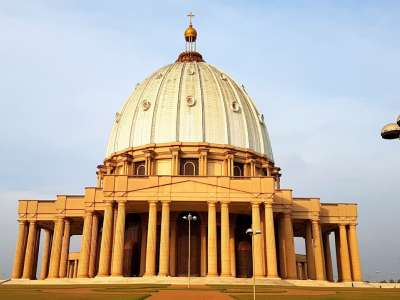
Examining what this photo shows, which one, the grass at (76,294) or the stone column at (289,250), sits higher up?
the stone column at (289,250)

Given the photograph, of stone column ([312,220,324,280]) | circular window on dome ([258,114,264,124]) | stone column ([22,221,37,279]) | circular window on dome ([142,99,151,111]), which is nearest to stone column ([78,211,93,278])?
stone column ([22,221,37,279])

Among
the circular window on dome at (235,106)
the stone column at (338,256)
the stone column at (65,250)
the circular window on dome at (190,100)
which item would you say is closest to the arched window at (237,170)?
the circular window on dome at (235,106)

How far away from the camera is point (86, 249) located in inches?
2057

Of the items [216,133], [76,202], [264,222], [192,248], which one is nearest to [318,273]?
[264,222]

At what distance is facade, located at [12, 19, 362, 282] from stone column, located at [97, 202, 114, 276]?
4.3 inches

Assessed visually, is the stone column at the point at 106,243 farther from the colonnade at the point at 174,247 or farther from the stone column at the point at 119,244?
the stone column at the point at 119,244

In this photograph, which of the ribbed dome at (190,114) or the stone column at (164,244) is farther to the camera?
the ribbed dome at (190,114)

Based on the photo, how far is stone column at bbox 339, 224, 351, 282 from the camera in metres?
57.7

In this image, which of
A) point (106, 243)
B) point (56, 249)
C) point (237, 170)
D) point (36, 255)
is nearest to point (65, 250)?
point (56, 249)

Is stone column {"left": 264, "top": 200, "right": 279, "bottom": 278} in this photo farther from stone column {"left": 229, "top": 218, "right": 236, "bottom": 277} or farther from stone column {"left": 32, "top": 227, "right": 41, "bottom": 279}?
stone column {"left": 32, "top": 227, "right": 41, "bottom": 279}

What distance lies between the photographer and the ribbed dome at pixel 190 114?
6306 cm

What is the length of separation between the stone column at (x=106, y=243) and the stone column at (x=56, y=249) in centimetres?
1211

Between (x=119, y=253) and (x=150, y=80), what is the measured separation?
1339 inches

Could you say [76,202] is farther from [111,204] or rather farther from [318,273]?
[318,273]
